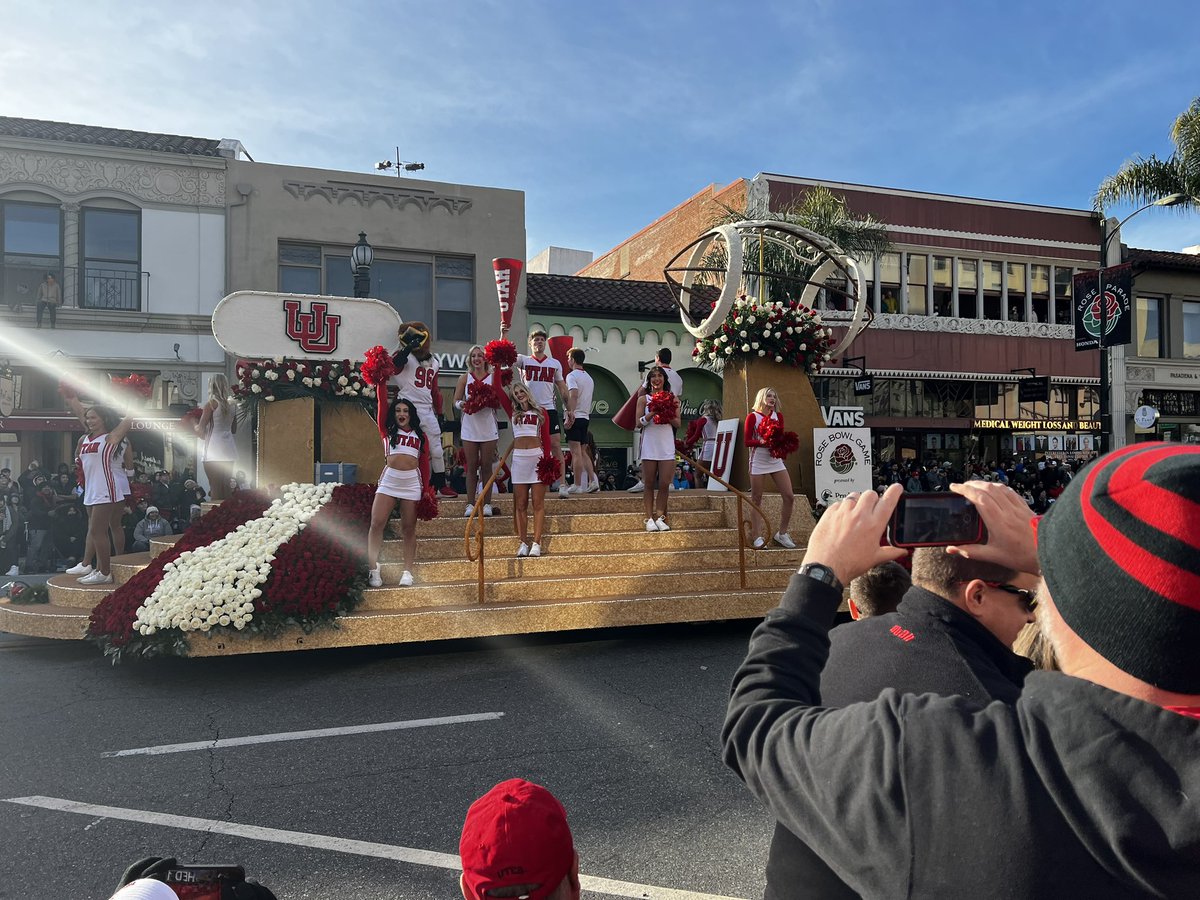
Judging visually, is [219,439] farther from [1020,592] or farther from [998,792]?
[998,792]

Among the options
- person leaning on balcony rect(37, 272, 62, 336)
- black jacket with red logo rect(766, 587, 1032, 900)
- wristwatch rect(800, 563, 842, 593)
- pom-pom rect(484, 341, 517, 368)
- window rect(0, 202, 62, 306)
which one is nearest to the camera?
wristwatch rect(800, 563, 842, 593)

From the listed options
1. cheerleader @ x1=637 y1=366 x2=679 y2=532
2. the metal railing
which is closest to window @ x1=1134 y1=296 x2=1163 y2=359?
the metal railing

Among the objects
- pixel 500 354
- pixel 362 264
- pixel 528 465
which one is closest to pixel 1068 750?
pixel 528 465

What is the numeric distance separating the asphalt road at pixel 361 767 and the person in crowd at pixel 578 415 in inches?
137

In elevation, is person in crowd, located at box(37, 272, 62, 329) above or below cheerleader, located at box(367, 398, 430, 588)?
above

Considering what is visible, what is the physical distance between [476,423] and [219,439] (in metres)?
3.16

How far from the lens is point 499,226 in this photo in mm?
20109

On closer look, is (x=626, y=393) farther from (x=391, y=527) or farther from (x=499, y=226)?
(x=391, y=527)

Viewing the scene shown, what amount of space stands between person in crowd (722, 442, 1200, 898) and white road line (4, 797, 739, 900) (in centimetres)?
225

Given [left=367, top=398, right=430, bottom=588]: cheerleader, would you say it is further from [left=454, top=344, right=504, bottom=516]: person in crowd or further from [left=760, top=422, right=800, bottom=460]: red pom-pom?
[left=760, top=422, right=800, bottom=460]: red pom-pom

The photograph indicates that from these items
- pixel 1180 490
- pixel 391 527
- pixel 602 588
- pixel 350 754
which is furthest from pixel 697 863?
pixel 391 527

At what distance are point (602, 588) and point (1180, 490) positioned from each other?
6417 millimetres

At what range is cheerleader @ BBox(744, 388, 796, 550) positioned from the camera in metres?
8.60

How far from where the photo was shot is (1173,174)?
2169 cm
